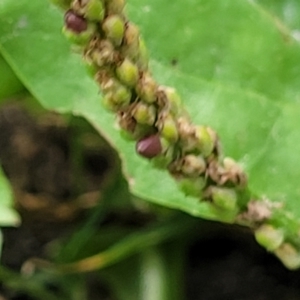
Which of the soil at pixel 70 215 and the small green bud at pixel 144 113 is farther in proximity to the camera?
the soil at pixel 70 215

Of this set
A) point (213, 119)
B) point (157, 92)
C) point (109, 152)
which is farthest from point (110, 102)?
point (109, 152)

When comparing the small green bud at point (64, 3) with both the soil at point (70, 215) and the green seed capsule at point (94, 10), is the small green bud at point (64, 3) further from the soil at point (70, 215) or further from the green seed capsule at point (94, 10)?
the soil at point (70, 215)

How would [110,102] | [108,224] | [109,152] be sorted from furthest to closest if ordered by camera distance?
[109,152]
[108,224]
[110,102]

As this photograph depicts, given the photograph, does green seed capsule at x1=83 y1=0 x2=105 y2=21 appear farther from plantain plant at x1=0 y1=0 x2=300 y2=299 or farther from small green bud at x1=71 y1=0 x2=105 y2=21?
plantain plant at x1=0 y1=0 x2=300 y2=299

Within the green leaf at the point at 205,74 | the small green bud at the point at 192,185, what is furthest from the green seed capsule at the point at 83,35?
the green leaf at the point at 205,74

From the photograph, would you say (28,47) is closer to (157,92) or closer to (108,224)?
(157,92)

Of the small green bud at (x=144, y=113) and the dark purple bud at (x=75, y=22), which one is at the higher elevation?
the dark purple bud at (x=75, y=22)

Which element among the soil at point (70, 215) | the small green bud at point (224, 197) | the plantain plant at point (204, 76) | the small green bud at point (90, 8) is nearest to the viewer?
the small green bud at point (90, 8)
